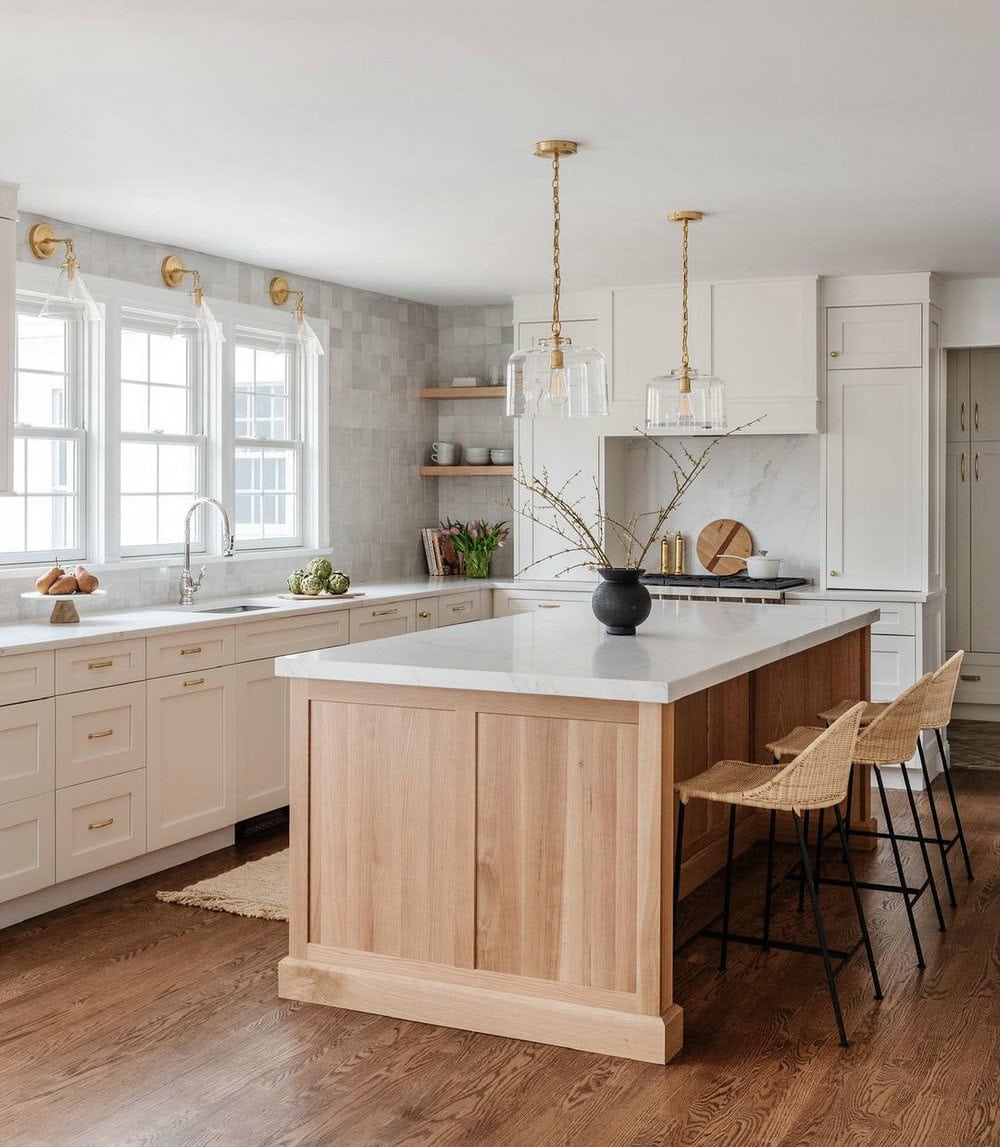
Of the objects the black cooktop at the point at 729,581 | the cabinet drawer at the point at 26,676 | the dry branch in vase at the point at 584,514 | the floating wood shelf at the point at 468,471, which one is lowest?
the cabinet drawer at the point at 26,676

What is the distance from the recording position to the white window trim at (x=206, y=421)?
5.34 meters

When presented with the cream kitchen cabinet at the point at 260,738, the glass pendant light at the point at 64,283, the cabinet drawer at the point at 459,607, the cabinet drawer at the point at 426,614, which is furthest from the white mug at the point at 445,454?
the glass pendant light at the point at 64,283

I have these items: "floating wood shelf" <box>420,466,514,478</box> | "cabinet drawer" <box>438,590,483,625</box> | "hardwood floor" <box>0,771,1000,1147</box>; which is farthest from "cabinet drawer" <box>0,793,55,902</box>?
"floating wood shelf" <box>420,466,514,478</box>

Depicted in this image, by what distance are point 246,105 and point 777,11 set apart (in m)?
1.50

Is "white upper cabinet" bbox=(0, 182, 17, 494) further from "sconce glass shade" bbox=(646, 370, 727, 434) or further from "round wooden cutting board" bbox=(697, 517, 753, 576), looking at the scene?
"round wooden cutting board" bbox=(697, 517, 753, 576)

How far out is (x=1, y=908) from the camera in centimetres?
420

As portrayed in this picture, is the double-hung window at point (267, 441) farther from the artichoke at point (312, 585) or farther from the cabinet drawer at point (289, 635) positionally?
the cabinet drawer at point (289, 635)

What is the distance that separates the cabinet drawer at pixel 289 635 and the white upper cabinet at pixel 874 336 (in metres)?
2.77

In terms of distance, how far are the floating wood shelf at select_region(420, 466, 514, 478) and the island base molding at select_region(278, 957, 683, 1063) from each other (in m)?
4.05

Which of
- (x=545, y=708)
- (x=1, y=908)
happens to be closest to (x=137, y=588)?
(x=1, y=908)

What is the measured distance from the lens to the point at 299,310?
21.1 feet

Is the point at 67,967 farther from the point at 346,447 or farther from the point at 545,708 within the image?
the point at 346,447

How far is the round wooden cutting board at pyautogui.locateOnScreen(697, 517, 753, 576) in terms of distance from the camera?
279 inches

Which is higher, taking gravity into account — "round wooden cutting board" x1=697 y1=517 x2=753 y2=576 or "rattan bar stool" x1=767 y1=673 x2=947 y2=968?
"round wooden cutting board" x1=697 y1=517 x2=753 y2=576
